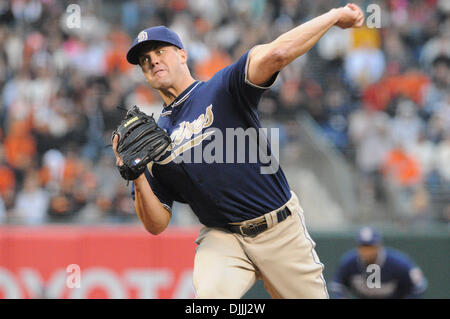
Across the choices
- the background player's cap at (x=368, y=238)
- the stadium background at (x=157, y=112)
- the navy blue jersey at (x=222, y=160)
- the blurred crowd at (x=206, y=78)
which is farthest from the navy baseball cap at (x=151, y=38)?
the blurred crowd at (x=206, y=78)

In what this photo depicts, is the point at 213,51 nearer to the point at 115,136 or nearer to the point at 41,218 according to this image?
the point at 41,218

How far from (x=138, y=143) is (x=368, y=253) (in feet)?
13.3

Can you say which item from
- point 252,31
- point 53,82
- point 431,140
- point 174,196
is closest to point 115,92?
point 53,82

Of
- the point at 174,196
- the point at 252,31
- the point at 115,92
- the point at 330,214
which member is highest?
the point at 252,31

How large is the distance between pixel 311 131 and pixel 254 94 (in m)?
6.49

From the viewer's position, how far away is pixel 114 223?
30.5ft

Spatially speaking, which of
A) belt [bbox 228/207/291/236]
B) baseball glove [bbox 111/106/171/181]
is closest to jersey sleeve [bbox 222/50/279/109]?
baseball glove [bbox 111/106/171/181]

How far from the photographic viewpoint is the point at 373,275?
7.55m

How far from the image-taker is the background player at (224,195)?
4301 mm

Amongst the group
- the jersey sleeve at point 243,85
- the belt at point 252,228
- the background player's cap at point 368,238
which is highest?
the jersey sleeve at point 243,85

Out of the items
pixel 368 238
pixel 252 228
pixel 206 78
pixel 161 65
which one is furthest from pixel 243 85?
pixel 206 78

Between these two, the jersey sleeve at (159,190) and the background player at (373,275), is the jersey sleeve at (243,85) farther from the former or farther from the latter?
the background player at (373,275)

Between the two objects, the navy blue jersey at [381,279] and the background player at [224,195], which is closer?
the background player at [224,195]

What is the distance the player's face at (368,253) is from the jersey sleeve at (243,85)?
12.2ft
